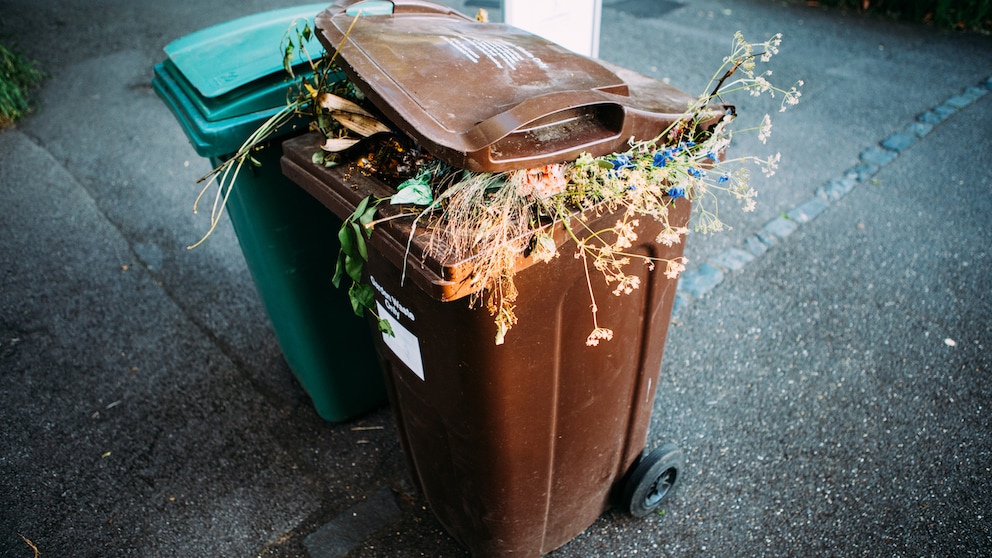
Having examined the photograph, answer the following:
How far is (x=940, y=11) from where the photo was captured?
6613mm

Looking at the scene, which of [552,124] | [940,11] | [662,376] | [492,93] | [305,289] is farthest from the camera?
[940,11]

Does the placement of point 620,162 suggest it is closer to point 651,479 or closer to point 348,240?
point 348,240

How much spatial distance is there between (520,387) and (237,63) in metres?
1.53

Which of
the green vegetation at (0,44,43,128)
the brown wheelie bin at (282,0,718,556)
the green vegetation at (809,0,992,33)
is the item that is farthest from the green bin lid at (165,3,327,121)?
the green vegetation at (809,0,992,33)

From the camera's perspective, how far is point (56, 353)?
321 centimetres

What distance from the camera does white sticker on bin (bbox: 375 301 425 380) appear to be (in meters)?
1.77

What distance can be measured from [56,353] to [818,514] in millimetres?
3667

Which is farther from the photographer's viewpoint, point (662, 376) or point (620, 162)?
point (662, 376)

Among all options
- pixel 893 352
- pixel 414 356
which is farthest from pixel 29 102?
pixel 893 352

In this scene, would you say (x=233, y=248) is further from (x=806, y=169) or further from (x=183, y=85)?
(x=806, y=169)

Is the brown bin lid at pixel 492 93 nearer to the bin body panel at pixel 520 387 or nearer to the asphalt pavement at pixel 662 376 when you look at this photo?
the bin body panel at pixel 520 387

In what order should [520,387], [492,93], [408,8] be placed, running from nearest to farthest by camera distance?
[492,93], [520,387], [408,8]

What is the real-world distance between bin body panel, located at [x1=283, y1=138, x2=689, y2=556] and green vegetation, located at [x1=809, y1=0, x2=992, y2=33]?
6.78m

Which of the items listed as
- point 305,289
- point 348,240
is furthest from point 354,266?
point 305,289
